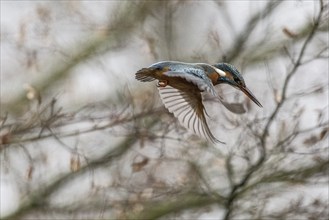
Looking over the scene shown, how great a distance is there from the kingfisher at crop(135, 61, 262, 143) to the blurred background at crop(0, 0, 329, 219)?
11.0 ft

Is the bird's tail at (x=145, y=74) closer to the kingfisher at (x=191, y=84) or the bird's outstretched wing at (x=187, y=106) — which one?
the kingfisher at (x=191, y=84)

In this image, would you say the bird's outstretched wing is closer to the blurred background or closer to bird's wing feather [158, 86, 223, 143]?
bird's wing feather [158, 86, 223, 143]

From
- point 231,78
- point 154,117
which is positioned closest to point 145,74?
point 231,78

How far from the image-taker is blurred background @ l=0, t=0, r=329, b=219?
7.32m

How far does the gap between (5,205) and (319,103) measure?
280 centimetres

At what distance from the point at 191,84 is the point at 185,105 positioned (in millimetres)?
349

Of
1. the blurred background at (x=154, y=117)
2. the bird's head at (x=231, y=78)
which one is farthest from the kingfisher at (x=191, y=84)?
the blurred background at (x=154, y=117)

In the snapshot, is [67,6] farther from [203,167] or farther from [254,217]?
[254,217]

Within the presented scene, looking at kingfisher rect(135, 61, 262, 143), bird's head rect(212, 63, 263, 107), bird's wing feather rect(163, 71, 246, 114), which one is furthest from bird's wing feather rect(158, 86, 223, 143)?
bird's wing feather rect(163, 71, 246, 114)

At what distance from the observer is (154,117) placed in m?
7.73

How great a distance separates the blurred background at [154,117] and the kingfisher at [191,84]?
11.0ft

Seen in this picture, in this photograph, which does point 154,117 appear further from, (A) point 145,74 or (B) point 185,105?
(A) point 145,74

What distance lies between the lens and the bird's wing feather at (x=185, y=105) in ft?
11.5

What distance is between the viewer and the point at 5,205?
27.0 ft
